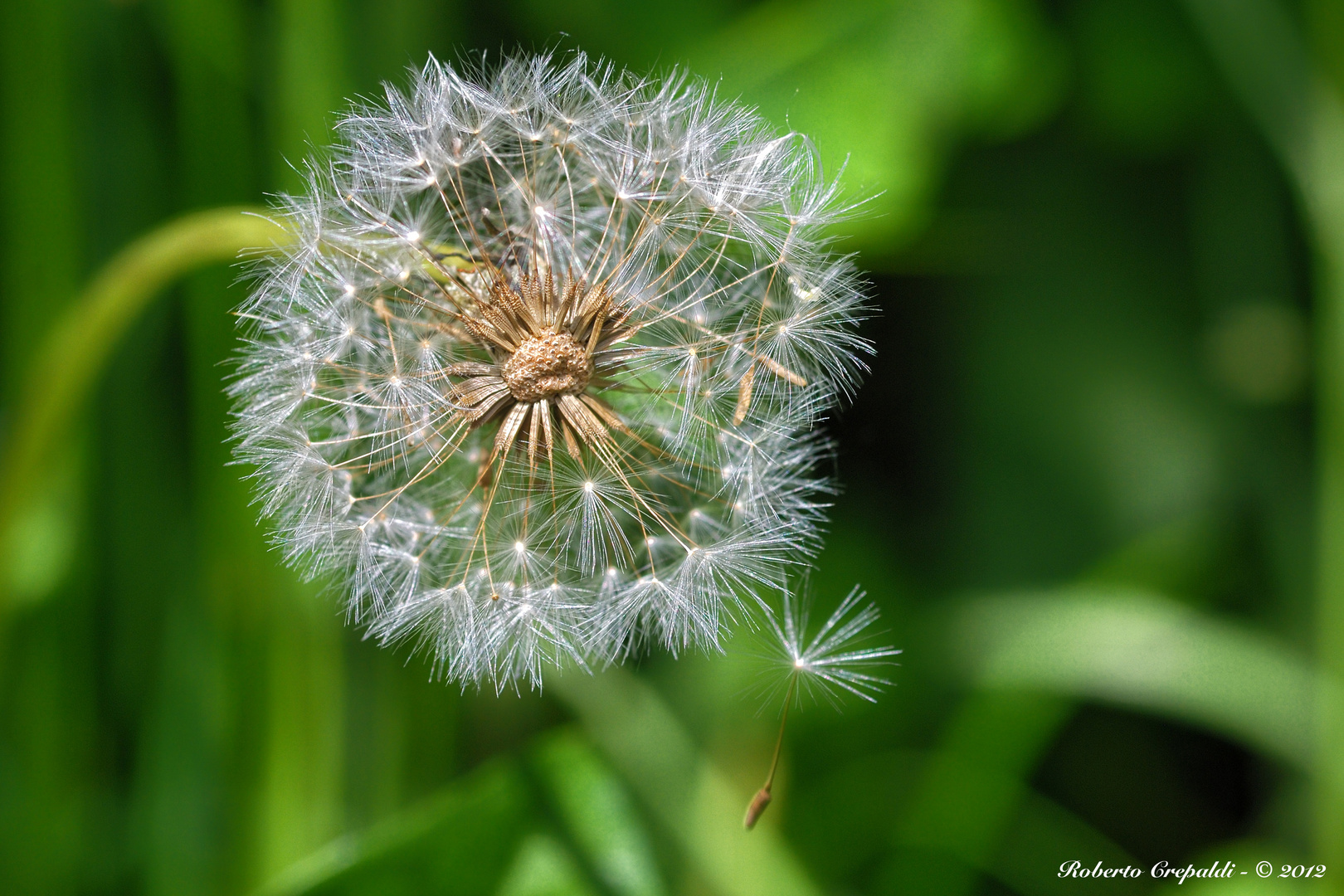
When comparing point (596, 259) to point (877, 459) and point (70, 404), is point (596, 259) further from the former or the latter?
point (877, 459)

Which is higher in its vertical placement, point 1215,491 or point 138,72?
point 138,72

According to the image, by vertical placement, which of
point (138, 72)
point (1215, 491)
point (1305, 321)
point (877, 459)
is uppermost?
point (138, 72)

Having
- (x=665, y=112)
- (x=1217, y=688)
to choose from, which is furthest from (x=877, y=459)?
(x=665, y=112)

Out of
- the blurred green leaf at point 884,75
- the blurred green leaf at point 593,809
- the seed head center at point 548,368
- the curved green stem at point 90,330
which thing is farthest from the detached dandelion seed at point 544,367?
the blurred green leaf at point 884,75

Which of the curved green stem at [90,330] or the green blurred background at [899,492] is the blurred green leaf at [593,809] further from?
the curved green stem at [90,330]

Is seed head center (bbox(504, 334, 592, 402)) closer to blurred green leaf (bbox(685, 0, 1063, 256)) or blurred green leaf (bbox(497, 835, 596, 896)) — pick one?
blurred green leaf (bbox(497, 835, 596, 896))

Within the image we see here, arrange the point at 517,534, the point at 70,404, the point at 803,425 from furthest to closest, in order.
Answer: the point at 70,404, the point at 517,534, the point at 803,425

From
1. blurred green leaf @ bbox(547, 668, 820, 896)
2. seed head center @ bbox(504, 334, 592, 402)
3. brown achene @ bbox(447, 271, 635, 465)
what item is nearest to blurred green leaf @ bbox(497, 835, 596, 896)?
blurred green leaf @ bbox(547, 668, 820, 896)
